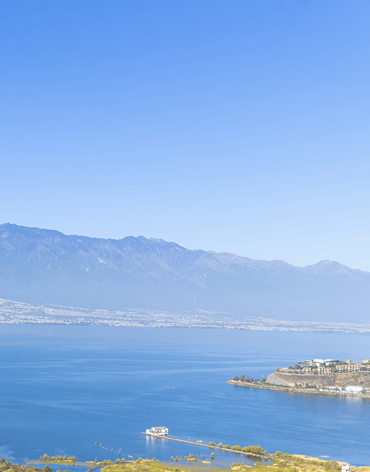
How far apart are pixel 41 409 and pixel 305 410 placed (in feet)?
92.4

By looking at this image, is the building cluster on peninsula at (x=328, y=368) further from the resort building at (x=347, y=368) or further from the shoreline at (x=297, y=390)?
the shoreline at (x=297, y=390)

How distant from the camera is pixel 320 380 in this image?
8731 cm

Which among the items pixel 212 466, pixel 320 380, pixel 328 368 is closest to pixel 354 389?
pixel 320 380

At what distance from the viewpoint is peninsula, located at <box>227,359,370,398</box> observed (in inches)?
3314

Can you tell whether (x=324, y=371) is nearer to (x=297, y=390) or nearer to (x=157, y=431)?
(x=297, y=390)

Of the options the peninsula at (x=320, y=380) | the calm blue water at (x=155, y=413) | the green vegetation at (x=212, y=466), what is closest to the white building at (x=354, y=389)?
the peninsula at (x=320, y=380)

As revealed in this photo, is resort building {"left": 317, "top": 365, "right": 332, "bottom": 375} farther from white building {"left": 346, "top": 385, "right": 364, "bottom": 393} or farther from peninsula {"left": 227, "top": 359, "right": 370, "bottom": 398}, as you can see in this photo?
white building {"left": 346, "top": 385, "right": 364, "bottom": 393}

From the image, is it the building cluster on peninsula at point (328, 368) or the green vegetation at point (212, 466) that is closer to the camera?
the green vegetation at point (212, 466)

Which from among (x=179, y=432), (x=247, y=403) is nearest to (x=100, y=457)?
(x=179, y=432)

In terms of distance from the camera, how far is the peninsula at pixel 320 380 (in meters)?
84.2

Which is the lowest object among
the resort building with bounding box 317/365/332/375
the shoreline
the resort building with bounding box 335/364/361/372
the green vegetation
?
the green vegetation

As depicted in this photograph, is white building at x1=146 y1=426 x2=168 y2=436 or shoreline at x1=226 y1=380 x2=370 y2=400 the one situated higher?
shoreline at x1=226 y1=380 x2=370 y2=400

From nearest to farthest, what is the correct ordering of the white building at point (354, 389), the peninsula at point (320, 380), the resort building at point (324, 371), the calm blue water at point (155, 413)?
1. the calm blue water at point (155, 413)
2. the white building at point (354, 389)
3. the peninsula at point (320, 380)
4. the resort building at point (324, 371)

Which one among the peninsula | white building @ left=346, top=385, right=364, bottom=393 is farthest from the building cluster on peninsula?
white building @ left=346, top=385, right=364, bottom=393
